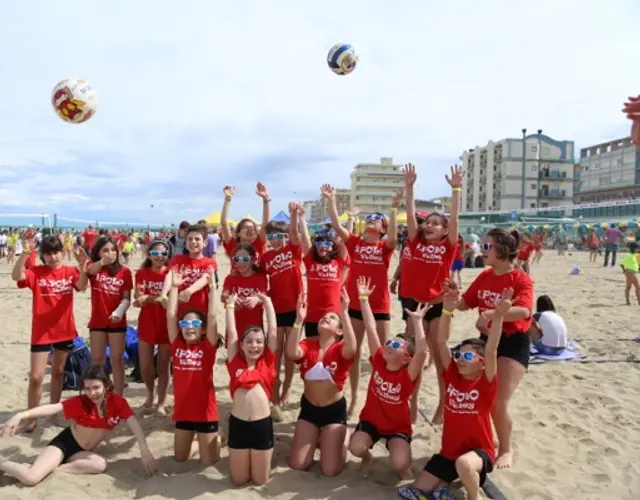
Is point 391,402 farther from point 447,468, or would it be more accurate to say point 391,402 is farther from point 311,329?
point 311,329

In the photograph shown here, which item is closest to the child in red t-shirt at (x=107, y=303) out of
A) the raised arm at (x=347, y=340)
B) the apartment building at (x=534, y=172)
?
the raised arm at (x=347, y=340)

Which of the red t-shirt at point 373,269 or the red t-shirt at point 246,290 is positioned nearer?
the red t-shirt at point 246,290

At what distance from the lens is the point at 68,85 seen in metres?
5.91

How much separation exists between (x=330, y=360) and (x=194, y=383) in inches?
43.1

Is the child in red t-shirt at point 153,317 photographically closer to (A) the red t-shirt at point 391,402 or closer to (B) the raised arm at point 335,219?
(B) the raised arm at point 335,219

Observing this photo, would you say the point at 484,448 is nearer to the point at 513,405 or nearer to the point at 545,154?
the point at 513,405

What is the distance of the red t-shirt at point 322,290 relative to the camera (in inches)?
193

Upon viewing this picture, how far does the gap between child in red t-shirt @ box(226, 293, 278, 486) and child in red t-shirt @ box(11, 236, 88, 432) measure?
5.53ft

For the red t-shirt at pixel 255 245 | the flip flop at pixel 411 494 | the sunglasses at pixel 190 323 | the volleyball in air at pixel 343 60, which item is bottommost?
the flip flop at pixel 411 494

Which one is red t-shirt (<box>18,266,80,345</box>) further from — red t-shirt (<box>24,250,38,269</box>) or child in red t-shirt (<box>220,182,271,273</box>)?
child in red t-shirt (<box>220,182,271,273</box>)

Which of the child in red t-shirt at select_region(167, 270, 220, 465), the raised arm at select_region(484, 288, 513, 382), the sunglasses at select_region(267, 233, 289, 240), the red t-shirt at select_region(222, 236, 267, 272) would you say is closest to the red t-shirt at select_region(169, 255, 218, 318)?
the red t-shirt at select_region(222, 236, 267, 272)

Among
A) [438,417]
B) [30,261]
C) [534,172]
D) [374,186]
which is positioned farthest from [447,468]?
[374,186]

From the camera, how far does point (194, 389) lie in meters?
4.05

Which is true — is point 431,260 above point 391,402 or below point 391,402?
above
